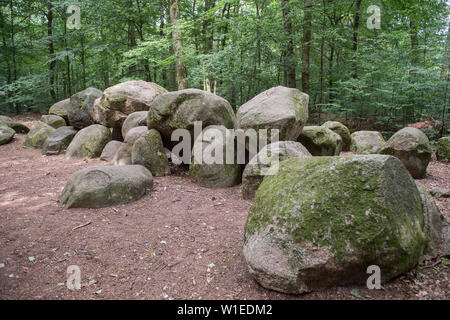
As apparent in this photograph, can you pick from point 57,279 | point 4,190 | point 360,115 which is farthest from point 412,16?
point 4,190

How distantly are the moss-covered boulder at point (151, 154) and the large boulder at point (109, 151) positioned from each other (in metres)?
1.69

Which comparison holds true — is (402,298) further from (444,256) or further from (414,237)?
(444,256)

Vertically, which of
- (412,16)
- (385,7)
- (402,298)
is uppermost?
(385,7)

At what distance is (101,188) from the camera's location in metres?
4.27

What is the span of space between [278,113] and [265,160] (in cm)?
105

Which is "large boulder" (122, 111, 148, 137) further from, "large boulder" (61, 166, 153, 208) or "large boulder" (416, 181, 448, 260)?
"large boulder" (416, 181, 448, 260)

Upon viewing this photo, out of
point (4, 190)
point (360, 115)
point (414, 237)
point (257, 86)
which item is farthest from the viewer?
point (257, 86)

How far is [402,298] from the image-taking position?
7.02 ft

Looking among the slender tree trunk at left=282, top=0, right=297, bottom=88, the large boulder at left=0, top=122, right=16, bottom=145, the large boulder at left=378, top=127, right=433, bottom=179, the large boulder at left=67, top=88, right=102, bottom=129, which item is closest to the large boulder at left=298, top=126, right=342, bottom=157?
the large boulder at left=378, top=127, right=433, bottom=179

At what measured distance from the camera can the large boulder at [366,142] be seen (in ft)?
24.1

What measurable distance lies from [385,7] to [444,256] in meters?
11.3

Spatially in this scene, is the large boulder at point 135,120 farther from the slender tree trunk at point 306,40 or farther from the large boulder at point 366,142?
the large boulder at point 366,142

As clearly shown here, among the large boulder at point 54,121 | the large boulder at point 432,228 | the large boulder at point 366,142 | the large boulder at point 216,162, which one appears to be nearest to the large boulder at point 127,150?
the large boulder at point 216,162

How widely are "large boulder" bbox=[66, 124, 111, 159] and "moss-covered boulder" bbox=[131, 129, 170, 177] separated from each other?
239cm
